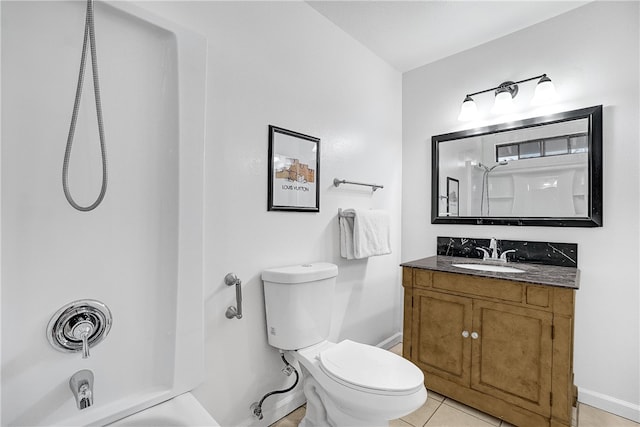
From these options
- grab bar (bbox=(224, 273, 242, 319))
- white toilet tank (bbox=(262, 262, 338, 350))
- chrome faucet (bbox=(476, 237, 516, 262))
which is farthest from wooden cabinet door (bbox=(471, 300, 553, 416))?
grab bar (bbox=(224, 273, 242, 319))

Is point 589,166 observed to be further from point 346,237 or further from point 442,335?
point 346,237

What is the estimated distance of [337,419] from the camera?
1.40 meters

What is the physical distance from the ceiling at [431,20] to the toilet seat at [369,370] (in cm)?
196

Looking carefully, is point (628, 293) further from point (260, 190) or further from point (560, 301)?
point (260, 190)

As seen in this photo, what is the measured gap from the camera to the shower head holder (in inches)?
37.0

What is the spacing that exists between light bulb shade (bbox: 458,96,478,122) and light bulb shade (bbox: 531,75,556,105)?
14.4 inches

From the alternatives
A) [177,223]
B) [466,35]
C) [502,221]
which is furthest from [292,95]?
[502,221]

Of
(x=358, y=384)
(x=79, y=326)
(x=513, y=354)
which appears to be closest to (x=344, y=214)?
(x=358, y=384)

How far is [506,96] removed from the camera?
206 cm

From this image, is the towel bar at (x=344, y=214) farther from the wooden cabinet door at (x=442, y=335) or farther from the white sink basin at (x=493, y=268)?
the white sink basin at (x=493, y=268)

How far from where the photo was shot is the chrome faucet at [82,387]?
3.02 feet

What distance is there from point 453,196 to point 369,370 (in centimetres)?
156

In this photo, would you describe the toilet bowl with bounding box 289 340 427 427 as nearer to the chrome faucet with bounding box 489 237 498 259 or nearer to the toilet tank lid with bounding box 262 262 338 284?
the toilet tank lid with bounding box 262 262 338 284

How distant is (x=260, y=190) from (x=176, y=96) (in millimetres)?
594
